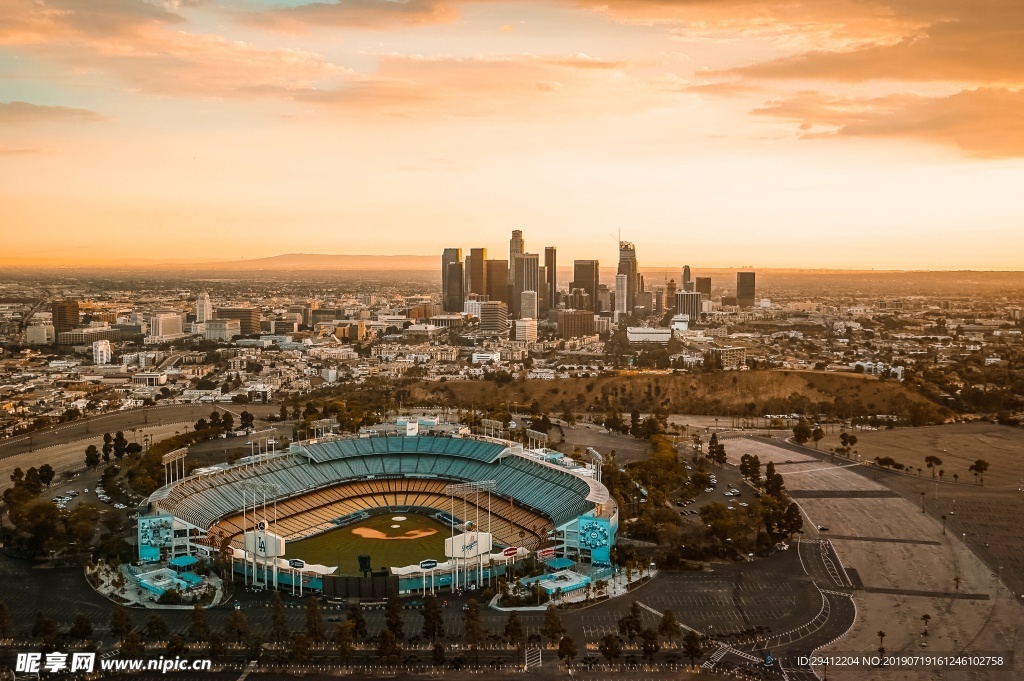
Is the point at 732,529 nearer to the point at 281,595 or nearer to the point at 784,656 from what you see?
the point at 784,656

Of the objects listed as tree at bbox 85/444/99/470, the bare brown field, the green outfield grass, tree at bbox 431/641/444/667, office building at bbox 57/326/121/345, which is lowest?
the green outfield grass

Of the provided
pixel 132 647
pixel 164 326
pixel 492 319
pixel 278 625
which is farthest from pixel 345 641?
pixel 492 319

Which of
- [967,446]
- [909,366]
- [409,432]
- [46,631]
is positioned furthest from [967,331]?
[46,631]

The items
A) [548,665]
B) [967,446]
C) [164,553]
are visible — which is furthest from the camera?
[967,446]

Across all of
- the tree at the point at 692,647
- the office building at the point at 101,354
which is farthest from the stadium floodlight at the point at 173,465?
the office building at the point at 101,354

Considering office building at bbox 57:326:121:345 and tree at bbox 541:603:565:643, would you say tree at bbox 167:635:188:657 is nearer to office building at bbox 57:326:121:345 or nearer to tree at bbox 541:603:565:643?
tree at bbox 541:603:565:643

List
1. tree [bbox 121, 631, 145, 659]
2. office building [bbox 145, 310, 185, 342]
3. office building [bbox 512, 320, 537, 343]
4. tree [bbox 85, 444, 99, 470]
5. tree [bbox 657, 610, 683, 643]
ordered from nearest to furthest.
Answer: tree [bbox 121, 631, 145, 659]
tree [bbox 657, 610, 683, 643]
tree [bbox 85, 444, 99, 470]
office building [bbox 145, 310, 185, 342]
office building [bbox 512, 320, 537, 343]

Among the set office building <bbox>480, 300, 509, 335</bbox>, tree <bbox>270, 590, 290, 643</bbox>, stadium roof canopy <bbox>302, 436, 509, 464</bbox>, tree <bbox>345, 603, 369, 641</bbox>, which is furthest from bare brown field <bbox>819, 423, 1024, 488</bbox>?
office building <bbox>480, 300, 509, 335</bbox>
